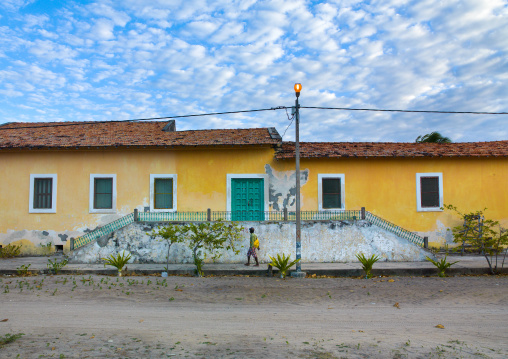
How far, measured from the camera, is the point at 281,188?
1619cm

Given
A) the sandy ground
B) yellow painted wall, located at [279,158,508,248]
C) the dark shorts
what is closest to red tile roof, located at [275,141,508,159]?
yellow painted wall, located at [279,158,508,248]

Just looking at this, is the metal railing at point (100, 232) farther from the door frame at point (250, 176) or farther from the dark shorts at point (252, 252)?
the dark shorts at point (252, 252)

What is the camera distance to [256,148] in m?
16.2

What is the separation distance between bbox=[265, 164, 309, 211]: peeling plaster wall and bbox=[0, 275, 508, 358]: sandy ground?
5.55 meters

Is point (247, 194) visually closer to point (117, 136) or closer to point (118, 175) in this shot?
point (118, 175)

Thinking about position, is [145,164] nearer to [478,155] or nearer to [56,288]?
[56,288]

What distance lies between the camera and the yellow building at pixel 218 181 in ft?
52.5

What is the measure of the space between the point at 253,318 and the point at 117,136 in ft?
40.2

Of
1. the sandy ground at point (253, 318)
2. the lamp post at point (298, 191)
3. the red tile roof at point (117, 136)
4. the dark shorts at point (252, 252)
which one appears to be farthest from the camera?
the red tile roof at point (117, 136)

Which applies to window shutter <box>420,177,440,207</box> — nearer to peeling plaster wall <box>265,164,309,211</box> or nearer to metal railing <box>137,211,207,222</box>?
peeling plaster wall <box>265,164,309,211</box>

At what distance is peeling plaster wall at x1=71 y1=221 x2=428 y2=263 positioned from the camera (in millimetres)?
13664

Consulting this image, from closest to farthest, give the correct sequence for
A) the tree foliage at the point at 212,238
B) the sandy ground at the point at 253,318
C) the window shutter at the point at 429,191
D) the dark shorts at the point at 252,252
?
the sandy ground at the point at 253,318 → the tree foliage at the point at 212,238 → the dark shorts at the point at 252,252 → the window shutter at the point at 429,191

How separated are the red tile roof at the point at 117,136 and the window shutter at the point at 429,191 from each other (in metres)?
6.34

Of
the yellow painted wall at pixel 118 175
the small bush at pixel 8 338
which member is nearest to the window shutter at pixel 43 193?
the yellow painted wall at pixel 118 175
